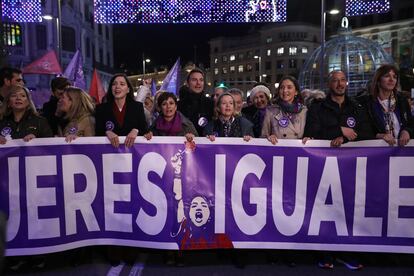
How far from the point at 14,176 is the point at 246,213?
2.26 metres

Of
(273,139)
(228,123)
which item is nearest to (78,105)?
(228,123)

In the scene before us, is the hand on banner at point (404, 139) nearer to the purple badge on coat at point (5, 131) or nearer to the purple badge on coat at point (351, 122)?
the purple badge on coat at point (351, 122)

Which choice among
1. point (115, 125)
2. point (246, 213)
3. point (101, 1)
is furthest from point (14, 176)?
point (101, 1)

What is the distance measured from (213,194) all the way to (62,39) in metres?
44.4

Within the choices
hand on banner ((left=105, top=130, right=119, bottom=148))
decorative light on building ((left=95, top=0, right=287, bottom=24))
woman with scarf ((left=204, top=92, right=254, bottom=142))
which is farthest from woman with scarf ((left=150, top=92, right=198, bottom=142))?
decorative light on building ((left=95, top=0, right=287, bottom=24))

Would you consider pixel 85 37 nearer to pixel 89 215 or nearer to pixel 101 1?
pixel 101 1

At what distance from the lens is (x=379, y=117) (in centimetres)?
466

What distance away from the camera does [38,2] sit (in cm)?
813

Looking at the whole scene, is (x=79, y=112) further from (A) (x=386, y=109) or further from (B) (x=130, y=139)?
(A) (x=386, y=109)

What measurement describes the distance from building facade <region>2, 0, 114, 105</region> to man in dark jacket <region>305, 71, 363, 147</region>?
32028 millimetres

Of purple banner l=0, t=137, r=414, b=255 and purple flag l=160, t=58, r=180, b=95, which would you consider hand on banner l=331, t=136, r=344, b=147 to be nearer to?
purple banner l=0, t=137, r=414, b=255

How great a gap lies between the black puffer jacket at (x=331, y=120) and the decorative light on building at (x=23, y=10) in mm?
5650

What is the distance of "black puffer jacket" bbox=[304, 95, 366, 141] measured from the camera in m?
4.56

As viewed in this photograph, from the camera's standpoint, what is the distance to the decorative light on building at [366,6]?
298 inches
